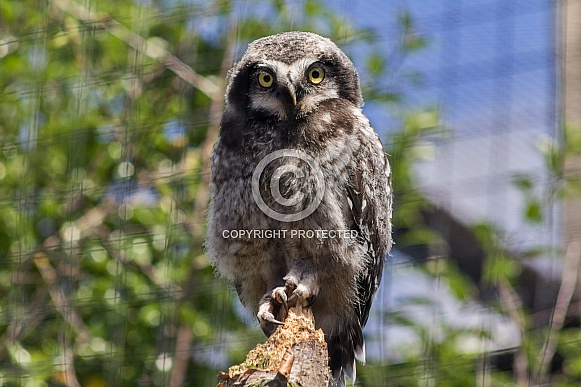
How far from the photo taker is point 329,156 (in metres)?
3.26

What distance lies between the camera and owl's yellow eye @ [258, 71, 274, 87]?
3.29 meters

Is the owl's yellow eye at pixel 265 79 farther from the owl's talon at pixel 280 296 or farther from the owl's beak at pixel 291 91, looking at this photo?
the owl's talon at pixel 280 296

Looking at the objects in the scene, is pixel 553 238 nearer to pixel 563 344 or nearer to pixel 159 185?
pixel 563 344

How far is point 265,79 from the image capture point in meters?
3.31

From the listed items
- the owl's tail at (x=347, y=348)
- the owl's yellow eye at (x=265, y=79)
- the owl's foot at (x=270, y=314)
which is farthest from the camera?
Answer: the owl's tail at (x=347, y=348)

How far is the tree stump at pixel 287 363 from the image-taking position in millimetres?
2346

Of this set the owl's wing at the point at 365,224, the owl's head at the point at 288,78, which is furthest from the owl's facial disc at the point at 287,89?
the owl's wing at the point at 365,224

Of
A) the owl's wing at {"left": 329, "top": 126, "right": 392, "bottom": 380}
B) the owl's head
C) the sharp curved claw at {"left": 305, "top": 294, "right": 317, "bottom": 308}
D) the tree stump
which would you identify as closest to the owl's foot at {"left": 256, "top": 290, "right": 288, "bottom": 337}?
the sharp curved claw at {"left": 305, "top": 294, "right": 317, "bottom": 308}

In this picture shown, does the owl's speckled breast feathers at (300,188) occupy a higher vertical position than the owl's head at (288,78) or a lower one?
lower

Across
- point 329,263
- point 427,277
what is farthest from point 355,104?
point 427,277

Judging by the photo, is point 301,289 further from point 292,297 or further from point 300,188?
point 300,188

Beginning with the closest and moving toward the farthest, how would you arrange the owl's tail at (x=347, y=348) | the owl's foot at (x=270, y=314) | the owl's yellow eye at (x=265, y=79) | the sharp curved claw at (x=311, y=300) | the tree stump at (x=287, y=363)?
the tree stump at (x=287, y=363), the owl's foot at (x=270, y=314), the sharp curved claw at (x=311, y=300), the owl's yellow eye at (x=265, y=79), the owl's tail at (x=347, y=348)

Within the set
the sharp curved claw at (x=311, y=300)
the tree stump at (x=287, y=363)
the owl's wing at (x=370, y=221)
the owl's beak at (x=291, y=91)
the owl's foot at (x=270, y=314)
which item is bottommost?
the tree stump at (x=287, y=363)

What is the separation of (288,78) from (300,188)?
0.41 m
